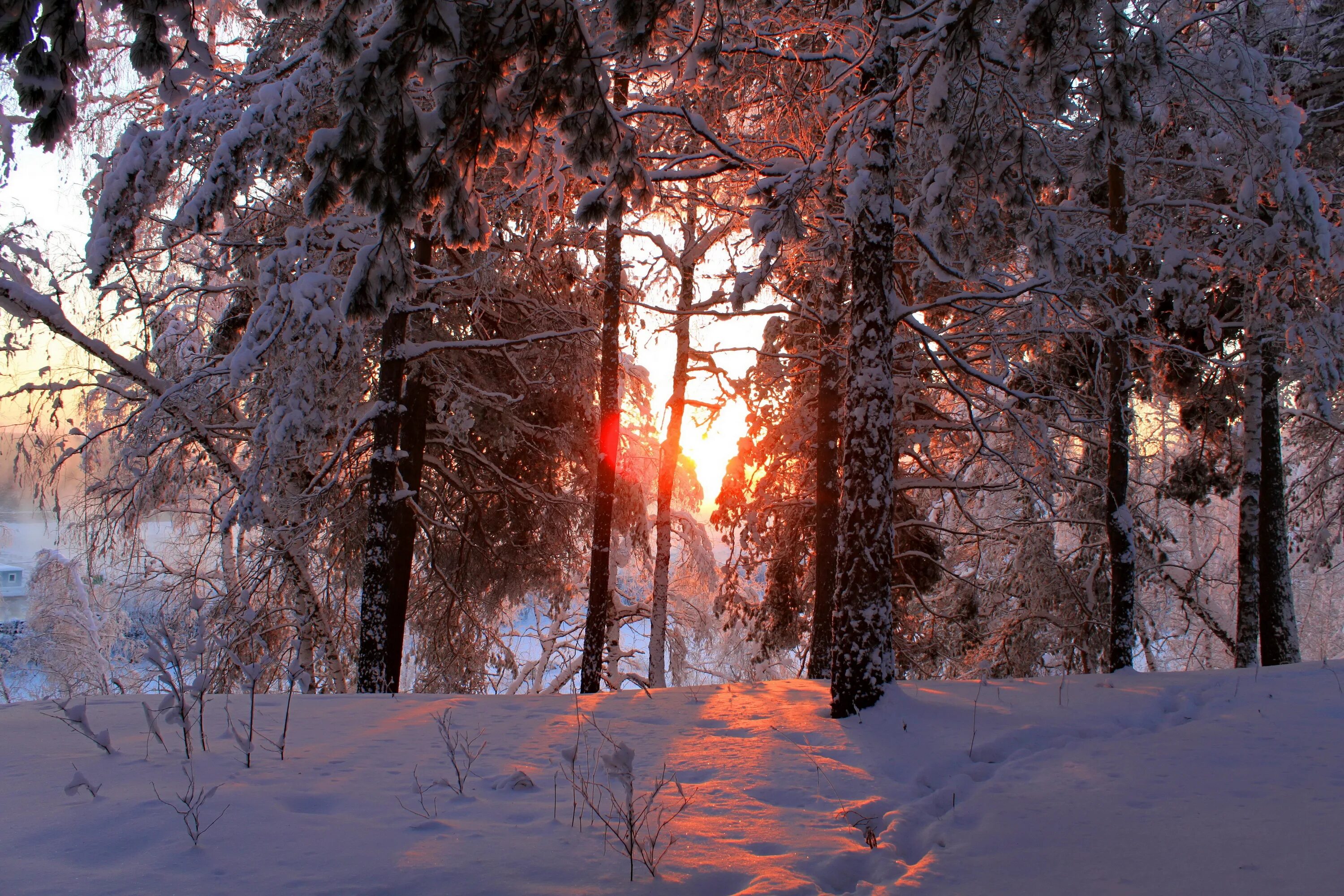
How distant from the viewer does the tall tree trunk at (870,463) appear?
627cm

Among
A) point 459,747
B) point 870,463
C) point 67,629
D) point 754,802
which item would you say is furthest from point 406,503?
point 67,629

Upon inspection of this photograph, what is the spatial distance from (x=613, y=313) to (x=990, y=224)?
4.77m

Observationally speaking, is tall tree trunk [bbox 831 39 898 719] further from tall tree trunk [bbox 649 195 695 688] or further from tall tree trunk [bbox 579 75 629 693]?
tall tree trunk [bbox 649 195 695 688]

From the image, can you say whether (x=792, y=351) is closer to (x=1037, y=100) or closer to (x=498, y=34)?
(x=1037, y=100)

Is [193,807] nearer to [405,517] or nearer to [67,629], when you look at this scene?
[405,517]

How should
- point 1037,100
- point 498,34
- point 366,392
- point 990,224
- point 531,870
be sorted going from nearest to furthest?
point 531,870, point 498,34, point 990,224, point 1037,100, point 366,392

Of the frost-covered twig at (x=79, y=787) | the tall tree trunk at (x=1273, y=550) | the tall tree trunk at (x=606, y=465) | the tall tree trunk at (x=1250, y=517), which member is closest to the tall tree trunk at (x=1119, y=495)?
the tall tree trunk at (x=1250, y=517)

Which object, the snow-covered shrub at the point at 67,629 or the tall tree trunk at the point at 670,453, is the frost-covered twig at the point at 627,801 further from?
the snow-covered shrub at the point at 67,629

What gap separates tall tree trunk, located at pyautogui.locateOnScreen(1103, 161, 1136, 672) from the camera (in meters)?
9.12

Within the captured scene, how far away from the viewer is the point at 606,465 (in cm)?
1001

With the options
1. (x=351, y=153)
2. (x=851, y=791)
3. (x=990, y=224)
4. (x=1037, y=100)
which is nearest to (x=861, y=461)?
(x=851, y=791)

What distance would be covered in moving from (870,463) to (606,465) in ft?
14.8

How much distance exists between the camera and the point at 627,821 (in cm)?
331

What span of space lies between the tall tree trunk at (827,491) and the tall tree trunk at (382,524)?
5.71 m
